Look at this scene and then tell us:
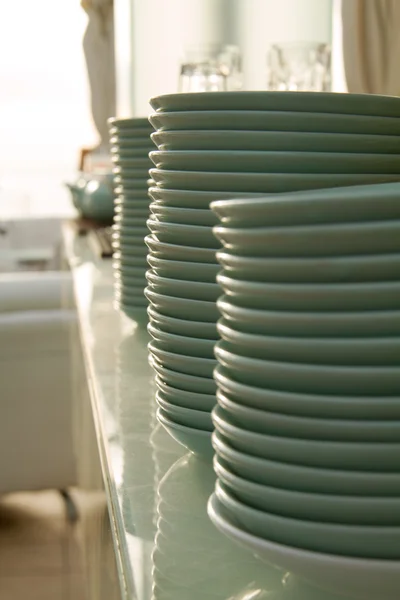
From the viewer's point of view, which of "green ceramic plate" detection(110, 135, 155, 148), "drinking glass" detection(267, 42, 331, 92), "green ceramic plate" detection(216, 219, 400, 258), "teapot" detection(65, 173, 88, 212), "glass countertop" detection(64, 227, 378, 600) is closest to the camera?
"green ceramic plate" detection(216, 219, 400, 258)

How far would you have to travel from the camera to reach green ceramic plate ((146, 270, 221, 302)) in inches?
27.6

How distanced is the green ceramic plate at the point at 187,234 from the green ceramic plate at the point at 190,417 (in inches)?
4.3

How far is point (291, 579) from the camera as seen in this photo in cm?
55

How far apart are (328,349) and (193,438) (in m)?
0.28

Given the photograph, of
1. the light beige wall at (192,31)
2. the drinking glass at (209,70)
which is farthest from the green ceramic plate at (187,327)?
the light beige wall at (192,31)

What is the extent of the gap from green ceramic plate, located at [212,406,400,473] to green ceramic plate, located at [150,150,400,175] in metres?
0.27

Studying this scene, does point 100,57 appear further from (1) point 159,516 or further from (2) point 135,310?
(1) point 159,516

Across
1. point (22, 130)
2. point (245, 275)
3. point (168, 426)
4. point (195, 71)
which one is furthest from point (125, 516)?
point (22, 130)

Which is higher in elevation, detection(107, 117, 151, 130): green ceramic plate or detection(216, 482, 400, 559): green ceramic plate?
detection(107, 117, 151, 130): green ceramic plate

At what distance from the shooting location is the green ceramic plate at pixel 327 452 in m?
0.45

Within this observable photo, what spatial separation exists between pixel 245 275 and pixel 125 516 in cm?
22

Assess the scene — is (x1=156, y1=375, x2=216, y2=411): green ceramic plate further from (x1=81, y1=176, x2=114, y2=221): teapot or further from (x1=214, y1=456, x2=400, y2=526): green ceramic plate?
(x1=81, y1=176, x2=114, y2=221): teapot

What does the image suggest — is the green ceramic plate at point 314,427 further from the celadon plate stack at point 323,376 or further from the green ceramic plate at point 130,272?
the green ceramic plate at point 130,272

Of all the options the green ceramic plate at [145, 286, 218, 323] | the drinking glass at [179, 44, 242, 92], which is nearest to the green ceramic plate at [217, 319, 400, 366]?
the green ceramic plate at [145, 286, 218, 323]
